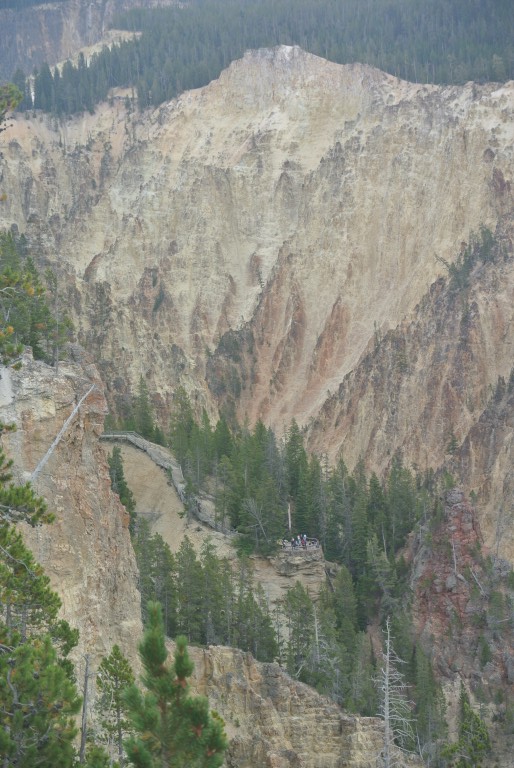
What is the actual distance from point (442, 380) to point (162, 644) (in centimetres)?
7085

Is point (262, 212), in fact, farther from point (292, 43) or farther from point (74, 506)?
point (74, 506)

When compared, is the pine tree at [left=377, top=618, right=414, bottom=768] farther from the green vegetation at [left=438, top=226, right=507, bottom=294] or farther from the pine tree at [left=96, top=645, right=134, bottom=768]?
the green vegetation at [left=438, top=226, right=507, bottom=294]

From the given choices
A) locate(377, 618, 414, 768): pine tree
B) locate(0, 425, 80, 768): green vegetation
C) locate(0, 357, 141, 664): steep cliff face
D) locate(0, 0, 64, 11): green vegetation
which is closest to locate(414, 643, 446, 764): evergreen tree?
locate(377, 618, 414, 768): pine tree

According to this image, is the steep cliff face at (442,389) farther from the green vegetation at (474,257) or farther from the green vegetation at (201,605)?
the green vegetation at (201,605)

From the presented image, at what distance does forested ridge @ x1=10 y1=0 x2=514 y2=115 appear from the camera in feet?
374

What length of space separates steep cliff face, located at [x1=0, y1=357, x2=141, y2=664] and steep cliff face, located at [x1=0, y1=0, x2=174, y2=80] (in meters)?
143

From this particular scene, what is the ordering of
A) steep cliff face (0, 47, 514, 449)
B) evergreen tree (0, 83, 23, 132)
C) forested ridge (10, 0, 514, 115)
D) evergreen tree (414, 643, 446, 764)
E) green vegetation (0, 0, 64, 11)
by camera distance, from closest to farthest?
evergreen tree (0, 83, 23, 132) → evergreen tree (414, 643, 446, 764) → steep cliff face (0, 47, 514, 449) → forested ridge (10, 0, 514, 115) → green vegetation (0, 0, 64, 11)

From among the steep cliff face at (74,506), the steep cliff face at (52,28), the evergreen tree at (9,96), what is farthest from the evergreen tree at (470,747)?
the steep cliff face at (52,28)

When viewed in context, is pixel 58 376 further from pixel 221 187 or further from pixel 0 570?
pixel 221 187

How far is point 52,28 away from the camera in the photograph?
171 metres

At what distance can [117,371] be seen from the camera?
280ft

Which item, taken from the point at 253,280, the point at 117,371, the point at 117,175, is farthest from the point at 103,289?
the point at 117,175

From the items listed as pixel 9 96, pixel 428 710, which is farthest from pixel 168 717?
pixel 428 710

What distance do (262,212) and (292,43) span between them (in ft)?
73.2
